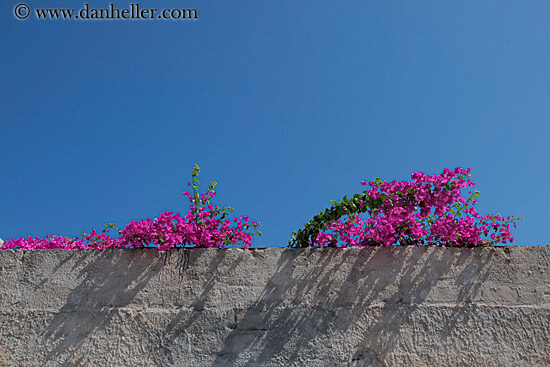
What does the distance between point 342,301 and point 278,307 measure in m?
0.41

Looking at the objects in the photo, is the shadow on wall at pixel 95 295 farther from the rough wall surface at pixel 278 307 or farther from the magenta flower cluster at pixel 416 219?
the magenta flower cluster at pixel 416 219

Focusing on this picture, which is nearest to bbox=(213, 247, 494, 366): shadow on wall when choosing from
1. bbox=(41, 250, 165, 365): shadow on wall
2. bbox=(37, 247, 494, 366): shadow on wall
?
bbox=(37, 247, 494, 366): shadow on wall

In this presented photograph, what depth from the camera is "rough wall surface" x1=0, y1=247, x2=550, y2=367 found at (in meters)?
2.60

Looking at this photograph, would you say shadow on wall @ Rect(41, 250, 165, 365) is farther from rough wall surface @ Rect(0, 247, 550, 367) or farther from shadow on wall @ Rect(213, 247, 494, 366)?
shadow on wall @ Rect(213, 247, 494, 366)

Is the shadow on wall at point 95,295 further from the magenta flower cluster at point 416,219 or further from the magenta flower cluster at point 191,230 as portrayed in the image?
the magenta flower cluster at point 416,219

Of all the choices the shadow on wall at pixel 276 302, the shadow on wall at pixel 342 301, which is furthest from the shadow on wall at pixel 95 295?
the shadow on wall at pixel 342 301

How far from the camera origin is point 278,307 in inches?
106

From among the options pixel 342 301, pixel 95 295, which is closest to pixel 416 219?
pixel 342 301

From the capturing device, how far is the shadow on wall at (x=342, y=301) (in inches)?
102

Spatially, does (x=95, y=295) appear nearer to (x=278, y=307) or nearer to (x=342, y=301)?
(x=278, y=307)

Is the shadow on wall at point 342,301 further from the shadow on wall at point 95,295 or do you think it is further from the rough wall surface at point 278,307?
the shadow on wall at point 95,295

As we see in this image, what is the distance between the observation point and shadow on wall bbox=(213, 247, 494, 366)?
2602 mm

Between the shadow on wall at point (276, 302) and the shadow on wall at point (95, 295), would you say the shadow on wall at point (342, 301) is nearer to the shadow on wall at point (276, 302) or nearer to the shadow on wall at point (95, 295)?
the shadow on wall at point (276, 302)

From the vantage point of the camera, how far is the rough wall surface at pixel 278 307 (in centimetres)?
260
